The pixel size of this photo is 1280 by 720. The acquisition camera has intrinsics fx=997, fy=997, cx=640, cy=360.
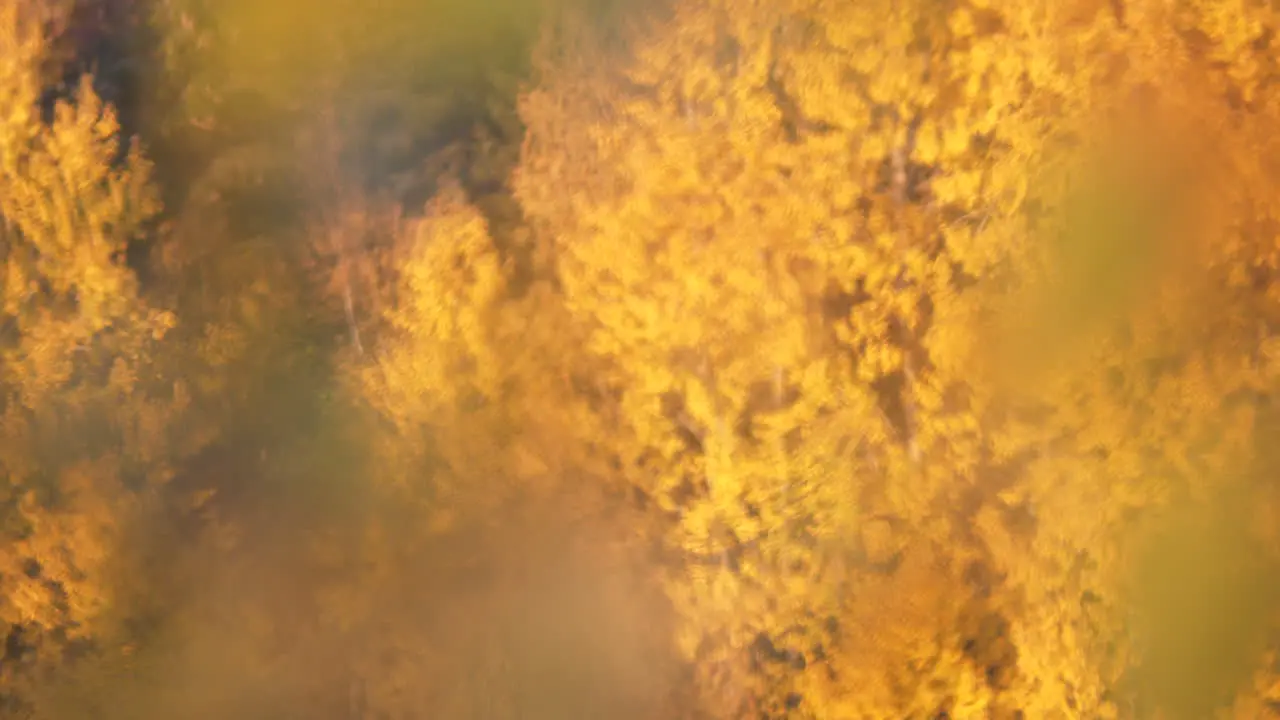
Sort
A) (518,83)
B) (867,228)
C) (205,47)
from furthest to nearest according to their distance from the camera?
1. (205,47)
2. (518,83)
3. (867,228)

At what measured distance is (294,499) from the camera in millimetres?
5016

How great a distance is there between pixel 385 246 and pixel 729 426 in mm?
1920

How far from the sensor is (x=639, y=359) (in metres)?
Result: 4.28

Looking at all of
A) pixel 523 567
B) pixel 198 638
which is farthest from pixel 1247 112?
pixel 198 638

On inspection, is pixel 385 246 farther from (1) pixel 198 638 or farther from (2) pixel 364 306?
(1) pixel 198 638

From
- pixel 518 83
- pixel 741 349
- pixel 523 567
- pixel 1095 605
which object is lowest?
pixel 1095 605

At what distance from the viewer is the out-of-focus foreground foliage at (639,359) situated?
143 inches

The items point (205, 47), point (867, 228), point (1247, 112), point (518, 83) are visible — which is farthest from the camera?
point (205, 47)

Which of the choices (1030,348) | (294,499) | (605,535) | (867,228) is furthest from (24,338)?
(1030,348)

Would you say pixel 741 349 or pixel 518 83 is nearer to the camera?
pixel 741 349

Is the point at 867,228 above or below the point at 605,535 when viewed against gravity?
above

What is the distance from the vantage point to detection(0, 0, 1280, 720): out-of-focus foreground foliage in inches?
143

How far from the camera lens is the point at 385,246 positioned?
4824mm

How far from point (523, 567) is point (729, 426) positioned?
1.33 meters
